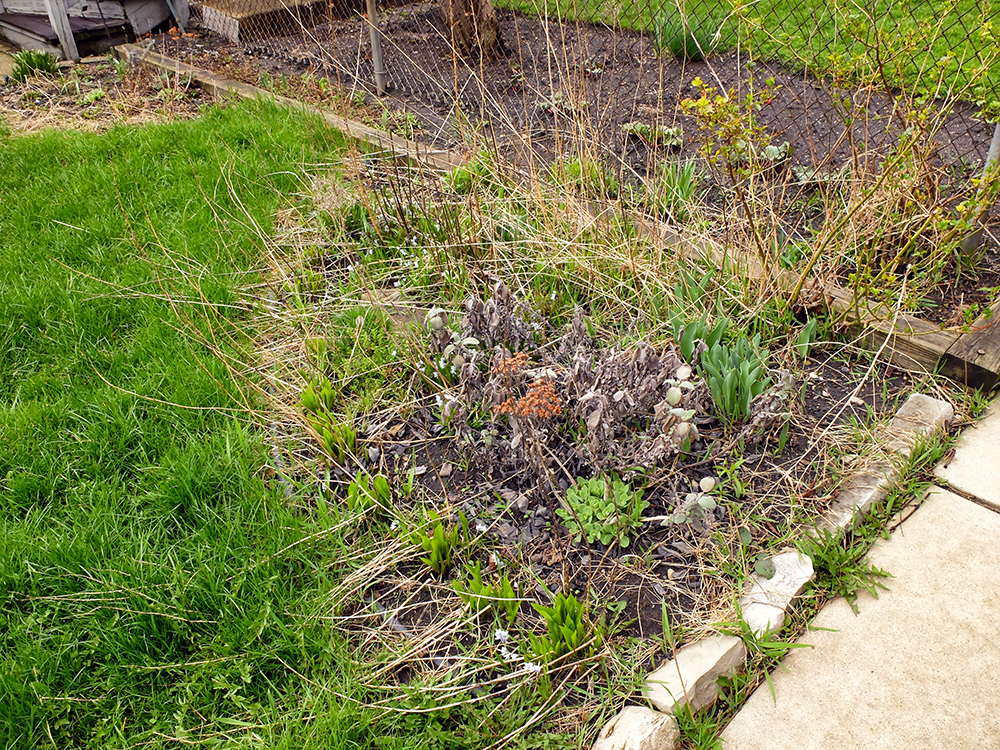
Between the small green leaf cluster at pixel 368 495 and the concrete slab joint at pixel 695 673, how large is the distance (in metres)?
0.87

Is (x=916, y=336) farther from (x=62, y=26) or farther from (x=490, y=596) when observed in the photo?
(x=62, y=26)

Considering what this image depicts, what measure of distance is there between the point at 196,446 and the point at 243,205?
1.63 m

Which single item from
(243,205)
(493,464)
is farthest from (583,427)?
(243,205)

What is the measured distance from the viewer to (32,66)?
18.2 feet

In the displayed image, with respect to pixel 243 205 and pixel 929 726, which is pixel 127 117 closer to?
pixel 243 205

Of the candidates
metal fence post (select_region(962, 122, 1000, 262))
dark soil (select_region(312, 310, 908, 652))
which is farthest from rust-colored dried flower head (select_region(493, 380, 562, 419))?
metal fence post (select_region(962, 122, 1000, 262))

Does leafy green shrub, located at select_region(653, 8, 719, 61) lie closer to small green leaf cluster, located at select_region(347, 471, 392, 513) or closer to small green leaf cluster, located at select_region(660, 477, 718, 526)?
small green leaf cluster, located at select_region(660, 477, 718, 526)

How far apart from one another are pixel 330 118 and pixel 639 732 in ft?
12.9

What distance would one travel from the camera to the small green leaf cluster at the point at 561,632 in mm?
1636

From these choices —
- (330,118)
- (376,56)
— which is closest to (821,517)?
(330,118)

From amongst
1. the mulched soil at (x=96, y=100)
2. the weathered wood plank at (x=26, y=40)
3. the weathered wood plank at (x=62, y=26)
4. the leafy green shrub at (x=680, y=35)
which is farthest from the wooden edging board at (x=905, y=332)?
the weathered wood plank at (x=26, y=40)

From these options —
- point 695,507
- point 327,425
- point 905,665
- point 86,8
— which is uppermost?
point 86,8

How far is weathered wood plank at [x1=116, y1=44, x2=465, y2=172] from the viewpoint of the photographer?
355cm

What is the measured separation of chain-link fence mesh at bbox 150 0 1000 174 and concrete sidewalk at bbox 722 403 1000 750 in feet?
4.35
